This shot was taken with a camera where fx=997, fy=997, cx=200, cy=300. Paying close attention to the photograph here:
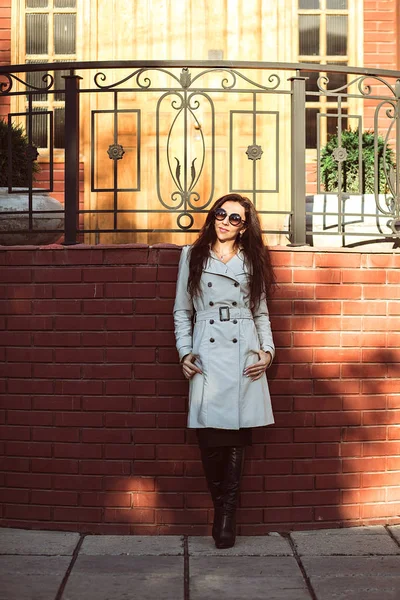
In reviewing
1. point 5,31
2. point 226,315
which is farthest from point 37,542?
point 5,31

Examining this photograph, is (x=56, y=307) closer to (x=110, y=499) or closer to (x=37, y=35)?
(x=110, y=499)

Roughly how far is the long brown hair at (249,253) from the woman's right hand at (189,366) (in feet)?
1.14

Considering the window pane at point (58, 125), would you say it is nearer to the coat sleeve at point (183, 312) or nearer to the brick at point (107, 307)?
the brick at point (107, 307)

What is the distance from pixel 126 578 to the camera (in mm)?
4992

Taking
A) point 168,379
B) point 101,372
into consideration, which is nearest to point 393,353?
point 168,379

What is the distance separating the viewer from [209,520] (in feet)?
19.0

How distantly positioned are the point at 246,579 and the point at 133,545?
86 centimetres

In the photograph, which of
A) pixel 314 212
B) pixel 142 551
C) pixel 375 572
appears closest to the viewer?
pixel 375 572

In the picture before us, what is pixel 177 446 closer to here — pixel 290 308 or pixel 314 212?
pixel 290 308

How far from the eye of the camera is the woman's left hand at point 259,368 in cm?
547

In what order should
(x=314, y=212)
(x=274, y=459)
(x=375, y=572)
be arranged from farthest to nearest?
(x=314, y=212) → (x=274, y=459) → (x=375, y=572)

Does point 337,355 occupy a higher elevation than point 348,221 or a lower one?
lower

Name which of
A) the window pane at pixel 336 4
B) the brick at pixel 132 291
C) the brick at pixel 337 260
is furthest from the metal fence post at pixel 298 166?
the window pane at pixel 336 4

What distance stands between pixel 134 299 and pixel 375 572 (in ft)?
6.65
